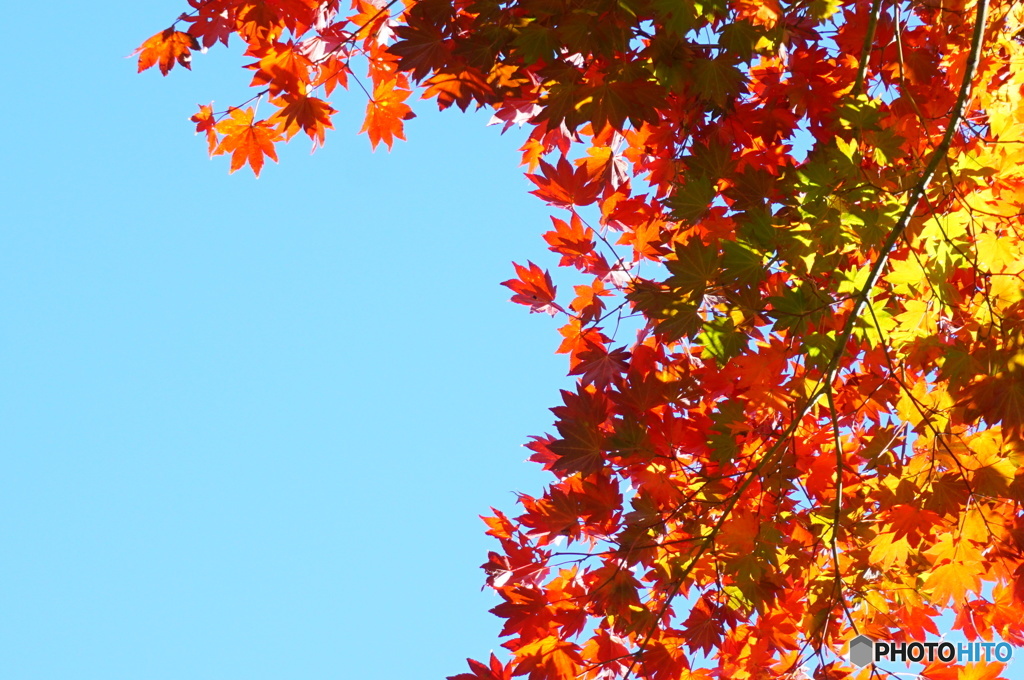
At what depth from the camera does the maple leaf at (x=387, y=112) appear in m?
3.02

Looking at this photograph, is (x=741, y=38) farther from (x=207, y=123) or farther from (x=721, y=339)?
(x=207, y=123)

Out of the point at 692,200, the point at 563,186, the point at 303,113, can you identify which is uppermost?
the point at 303,113

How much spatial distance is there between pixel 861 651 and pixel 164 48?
2.68m

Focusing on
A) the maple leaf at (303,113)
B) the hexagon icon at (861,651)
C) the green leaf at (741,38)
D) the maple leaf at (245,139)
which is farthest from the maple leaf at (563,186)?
the hexagon icon at (861,651)

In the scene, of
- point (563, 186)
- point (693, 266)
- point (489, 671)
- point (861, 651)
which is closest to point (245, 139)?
point (563, 186)

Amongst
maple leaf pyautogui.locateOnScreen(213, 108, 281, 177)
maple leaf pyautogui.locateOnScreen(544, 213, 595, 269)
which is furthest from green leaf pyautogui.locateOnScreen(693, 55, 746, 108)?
maple leaf pyautogui.locateOnScreen(213, 108, 281, 177)

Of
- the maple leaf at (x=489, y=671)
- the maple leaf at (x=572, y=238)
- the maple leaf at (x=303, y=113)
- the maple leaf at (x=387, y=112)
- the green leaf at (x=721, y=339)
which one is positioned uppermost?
the maple leaf at (x=387, y=112)

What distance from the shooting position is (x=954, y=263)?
2197 mm

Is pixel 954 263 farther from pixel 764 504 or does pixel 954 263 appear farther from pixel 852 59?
pixel 852 59

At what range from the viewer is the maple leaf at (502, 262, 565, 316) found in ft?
8.45

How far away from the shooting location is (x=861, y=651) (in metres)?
2.61

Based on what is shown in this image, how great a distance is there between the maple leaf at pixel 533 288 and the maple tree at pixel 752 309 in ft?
0.03

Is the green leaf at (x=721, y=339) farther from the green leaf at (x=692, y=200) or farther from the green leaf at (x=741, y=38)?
the green leaf at (x=741, y=38)

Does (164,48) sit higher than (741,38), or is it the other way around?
(164,48)
